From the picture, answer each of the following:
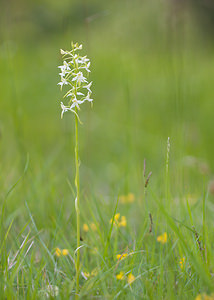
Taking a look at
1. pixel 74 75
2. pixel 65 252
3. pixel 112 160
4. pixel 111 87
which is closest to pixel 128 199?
pixel 65 252

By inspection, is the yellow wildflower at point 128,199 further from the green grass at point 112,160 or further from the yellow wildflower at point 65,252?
the yellow wildflower at point 65,252

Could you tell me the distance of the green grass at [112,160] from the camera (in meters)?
1.39

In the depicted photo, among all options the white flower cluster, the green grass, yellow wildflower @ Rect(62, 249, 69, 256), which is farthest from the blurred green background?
the white flower cluster

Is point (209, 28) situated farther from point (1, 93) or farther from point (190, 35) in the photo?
point (1, 93)

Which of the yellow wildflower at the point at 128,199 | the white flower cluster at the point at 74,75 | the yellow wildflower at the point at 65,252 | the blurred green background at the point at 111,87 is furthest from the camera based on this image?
the blurred green background at the point at 111,87

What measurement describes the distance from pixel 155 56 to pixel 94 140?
228 cm

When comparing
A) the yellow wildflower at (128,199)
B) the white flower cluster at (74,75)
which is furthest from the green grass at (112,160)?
the white flower cluster at (74,75)

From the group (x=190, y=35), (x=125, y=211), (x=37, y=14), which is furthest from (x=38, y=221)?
(x=37, y=14)

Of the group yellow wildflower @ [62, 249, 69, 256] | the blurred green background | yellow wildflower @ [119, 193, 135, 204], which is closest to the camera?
yellow wildflower @ [62, 249, 69, 256]

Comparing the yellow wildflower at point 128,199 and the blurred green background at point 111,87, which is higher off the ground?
the blurred green background at point 111,87

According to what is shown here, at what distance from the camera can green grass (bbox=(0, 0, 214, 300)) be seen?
1.39 metres

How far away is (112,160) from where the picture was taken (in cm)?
438

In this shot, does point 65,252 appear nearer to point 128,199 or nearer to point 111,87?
point 128,199

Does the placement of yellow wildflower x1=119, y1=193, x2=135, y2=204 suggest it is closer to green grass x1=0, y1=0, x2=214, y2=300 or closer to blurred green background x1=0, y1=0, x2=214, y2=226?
green grass x1=0, y1=0, x2=214, y2=300
